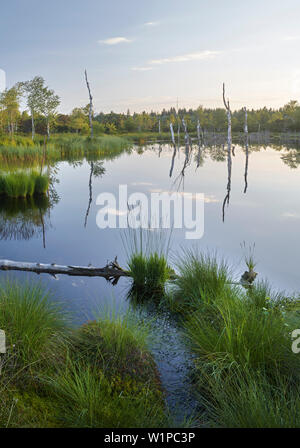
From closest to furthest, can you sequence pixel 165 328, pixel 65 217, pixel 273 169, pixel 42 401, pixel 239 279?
pixel 42 401
pixel 165 328
pixel 239 279
pixel 65 217
pixel 273 169

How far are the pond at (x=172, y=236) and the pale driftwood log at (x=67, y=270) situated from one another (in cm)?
8

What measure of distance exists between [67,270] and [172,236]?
2727mm

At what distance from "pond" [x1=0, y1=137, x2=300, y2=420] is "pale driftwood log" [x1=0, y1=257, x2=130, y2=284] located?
83 mm

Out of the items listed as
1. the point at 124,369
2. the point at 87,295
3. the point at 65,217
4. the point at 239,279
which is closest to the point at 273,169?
the point at 65,217

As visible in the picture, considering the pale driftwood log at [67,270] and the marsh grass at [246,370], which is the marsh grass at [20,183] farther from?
the marsh grass at [246,370]

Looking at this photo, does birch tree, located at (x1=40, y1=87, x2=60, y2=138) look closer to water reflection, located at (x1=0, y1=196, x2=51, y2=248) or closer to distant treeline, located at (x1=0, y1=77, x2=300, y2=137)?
distant treeline, located at (x1=0, y1=77, x2=300, y2=137)

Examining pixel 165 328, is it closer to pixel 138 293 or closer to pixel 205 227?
pixel 138 293

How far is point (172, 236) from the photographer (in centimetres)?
698

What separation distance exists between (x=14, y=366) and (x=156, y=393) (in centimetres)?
100

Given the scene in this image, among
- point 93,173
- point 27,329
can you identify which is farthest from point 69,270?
point 93,173

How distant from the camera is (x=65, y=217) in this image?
872 centimetres

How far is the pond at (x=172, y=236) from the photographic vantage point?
4.32 meters

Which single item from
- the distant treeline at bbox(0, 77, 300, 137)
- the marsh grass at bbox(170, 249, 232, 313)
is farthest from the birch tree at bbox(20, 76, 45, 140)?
the marsh grass at bbox(170, 249, 232, 313)
